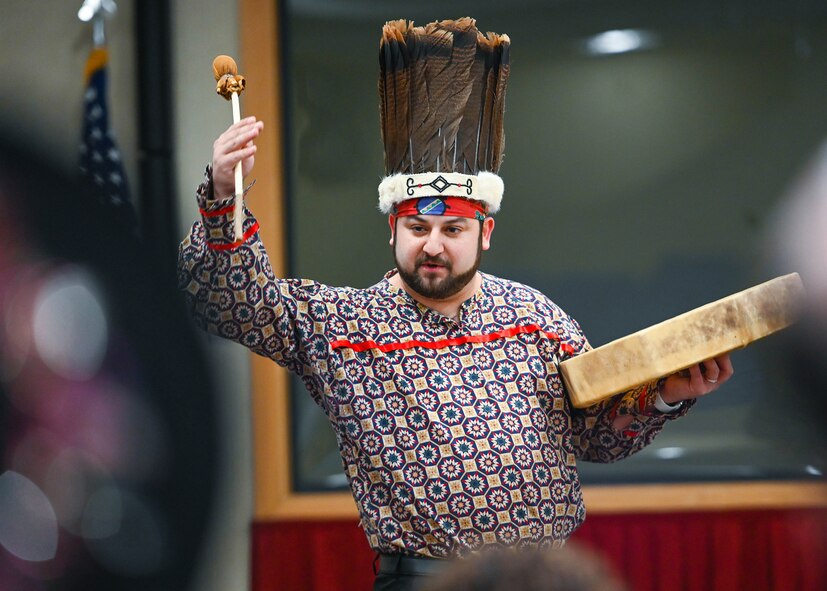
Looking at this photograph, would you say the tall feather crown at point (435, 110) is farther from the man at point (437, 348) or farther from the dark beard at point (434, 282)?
the dark beard at point (434, 282)

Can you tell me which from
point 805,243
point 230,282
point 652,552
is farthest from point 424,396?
point 805,243

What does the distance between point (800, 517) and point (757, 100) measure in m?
1.41

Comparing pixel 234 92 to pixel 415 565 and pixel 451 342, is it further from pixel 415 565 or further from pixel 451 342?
pixel 415 565

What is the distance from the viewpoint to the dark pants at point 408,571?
1.96 m

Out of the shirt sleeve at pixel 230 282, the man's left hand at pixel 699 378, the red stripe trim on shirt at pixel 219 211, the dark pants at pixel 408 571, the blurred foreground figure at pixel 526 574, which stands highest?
the red stripe trim on shirt at pixel 219 211

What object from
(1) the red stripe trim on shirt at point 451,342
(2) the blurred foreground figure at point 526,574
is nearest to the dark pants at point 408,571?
(1) the red stripe trim on shirt at point 451,342

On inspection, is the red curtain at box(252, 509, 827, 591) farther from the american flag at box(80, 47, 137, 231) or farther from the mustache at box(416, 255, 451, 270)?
the american flag at box(80, 47, 137, 231)

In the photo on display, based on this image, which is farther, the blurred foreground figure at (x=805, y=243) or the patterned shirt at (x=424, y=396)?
the blurred foreground figure at (x=805, y=243)

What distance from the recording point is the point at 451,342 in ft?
6.83

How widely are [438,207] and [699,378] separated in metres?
0.61

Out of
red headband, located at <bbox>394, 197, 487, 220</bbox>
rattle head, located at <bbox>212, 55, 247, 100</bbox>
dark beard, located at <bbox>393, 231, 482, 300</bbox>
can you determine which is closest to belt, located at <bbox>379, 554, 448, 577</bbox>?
dark beard, located at <bbox>393, 231, 482, 300</bbox>

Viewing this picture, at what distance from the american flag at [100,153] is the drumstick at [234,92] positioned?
206mm

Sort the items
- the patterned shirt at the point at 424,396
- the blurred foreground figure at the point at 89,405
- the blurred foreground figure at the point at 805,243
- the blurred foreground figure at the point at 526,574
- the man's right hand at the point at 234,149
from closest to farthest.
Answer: the blurred foreground figure at the point at 89,405 < the blurred foreground figure at the point at 526,574 < the man's right hand at the point at 234,149 < the patterned shirt at the point at 424,396 < the blurred foreground figure at the point at 805,243

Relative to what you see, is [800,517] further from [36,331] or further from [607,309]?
[36,331]
